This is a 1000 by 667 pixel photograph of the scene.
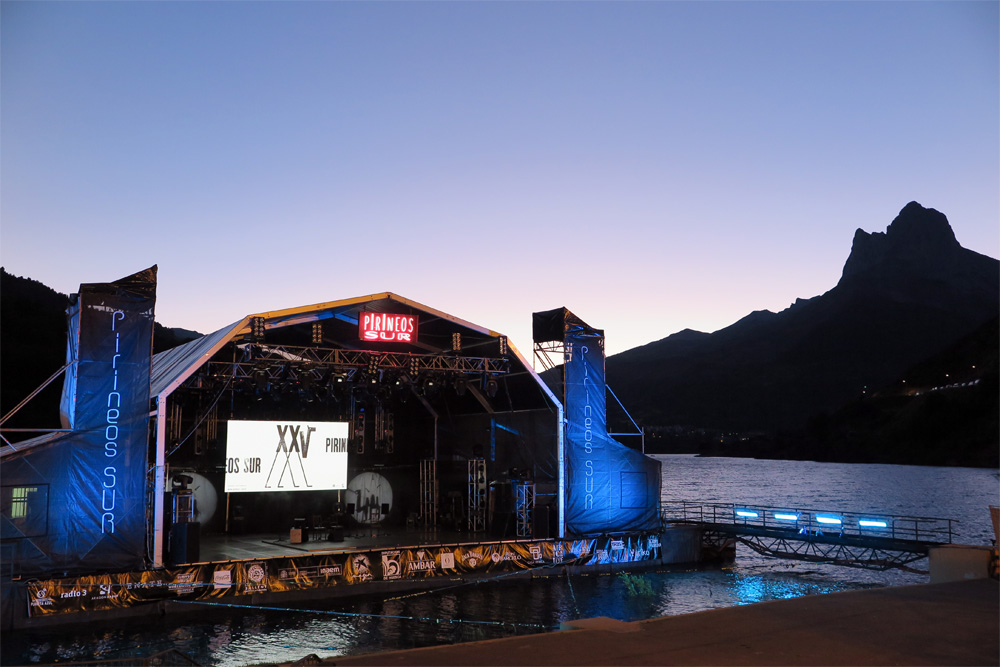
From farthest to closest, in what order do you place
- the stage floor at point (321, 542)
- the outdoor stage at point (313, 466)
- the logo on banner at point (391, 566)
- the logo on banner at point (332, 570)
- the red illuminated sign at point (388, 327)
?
1. the red illuminated sign at point (388, 327)
2. the stage floor at point (321, 542)
3. the logo on banner at point (391, 566)
4. the logo on banner at point (332, 570)
5. the outdoor stage at point (313, 466)

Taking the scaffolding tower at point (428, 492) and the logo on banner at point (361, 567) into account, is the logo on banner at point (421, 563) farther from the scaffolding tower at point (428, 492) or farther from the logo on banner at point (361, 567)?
the scaffolding tower at point (428, 492)

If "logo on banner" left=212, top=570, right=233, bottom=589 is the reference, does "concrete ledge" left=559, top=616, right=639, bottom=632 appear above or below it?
above

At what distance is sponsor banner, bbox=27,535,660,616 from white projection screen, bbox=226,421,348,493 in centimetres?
419

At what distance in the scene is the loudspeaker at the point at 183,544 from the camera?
51.6 ft

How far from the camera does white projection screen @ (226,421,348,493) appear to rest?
2052 cm

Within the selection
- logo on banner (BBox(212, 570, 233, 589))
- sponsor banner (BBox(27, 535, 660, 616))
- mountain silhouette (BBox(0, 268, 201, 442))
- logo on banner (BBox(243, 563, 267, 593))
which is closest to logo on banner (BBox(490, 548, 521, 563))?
sponsor banner (BBox(27, 535, 660, 616))

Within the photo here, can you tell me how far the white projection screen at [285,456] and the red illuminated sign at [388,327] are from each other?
4.45 metres

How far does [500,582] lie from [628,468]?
492 centimetres

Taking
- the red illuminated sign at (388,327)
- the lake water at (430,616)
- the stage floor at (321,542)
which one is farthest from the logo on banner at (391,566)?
the red illuminated sign at (388,327)

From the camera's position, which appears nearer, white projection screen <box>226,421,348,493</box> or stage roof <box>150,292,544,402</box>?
stage roof <box>150,292,544,402</box>

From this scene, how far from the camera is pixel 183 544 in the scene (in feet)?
51.7

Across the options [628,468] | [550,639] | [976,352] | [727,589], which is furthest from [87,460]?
[976,352]

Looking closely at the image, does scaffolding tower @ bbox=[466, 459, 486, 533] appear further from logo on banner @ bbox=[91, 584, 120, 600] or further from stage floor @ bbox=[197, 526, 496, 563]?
logo on banner @ bbox=[91, 584, 120, 600]

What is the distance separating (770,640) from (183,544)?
1211 centimetres
